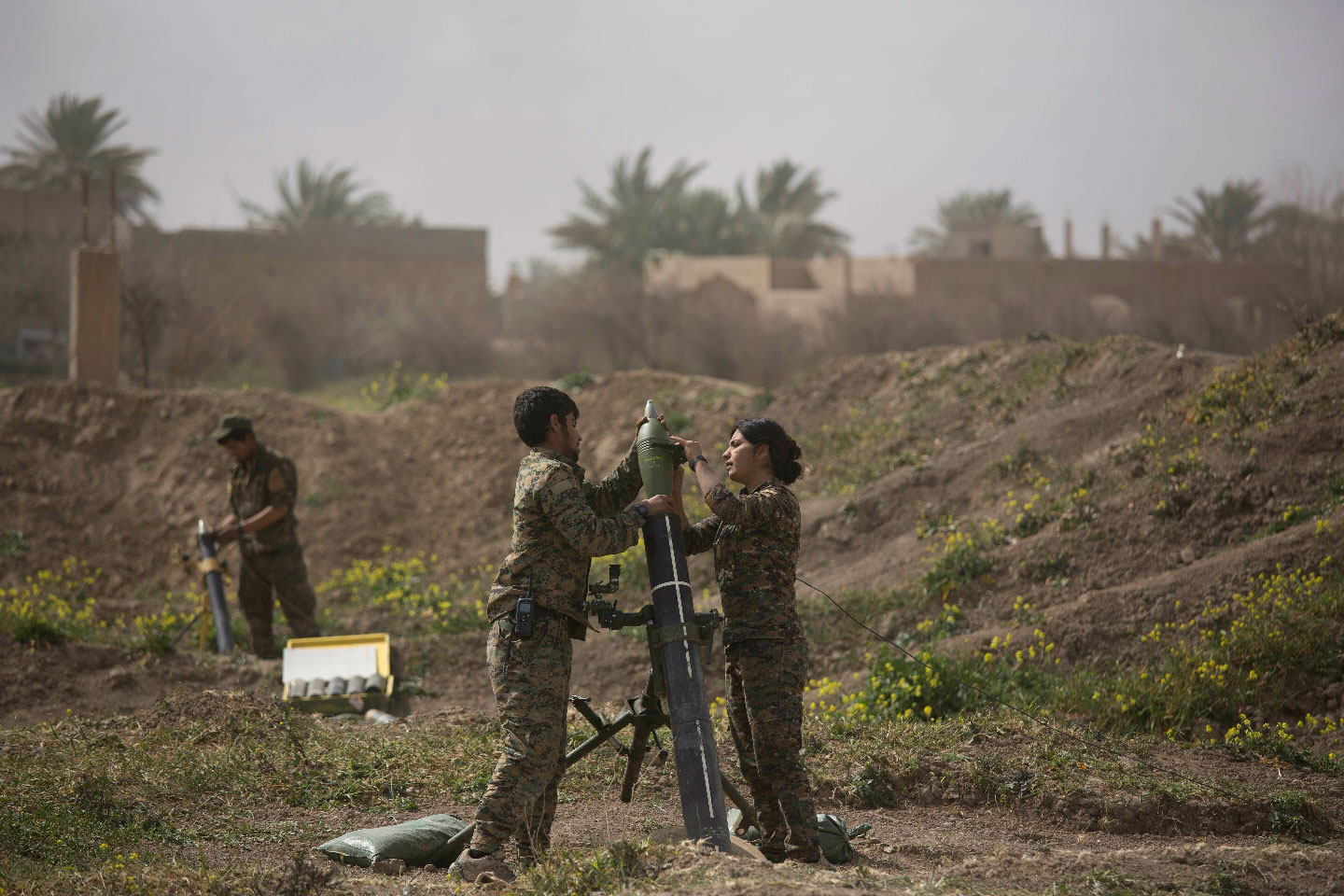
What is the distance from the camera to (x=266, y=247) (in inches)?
1331

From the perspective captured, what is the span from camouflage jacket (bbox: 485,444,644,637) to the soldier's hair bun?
0.57 meters

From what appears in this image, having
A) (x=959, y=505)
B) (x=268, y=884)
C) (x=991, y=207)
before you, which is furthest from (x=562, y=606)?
(x=991, y=207)

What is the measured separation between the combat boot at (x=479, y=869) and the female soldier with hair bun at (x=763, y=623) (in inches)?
42.8

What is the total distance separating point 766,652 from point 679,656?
1.36ft

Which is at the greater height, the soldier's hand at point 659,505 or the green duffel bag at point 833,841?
the soldier's hand at point 659,505

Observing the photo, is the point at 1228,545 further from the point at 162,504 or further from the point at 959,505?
the point at 162,504

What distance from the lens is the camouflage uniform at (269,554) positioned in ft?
31.5

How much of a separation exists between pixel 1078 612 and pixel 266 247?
30.6 metres

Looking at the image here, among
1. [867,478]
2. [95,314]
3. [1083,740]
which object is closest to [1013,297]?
[867,478]

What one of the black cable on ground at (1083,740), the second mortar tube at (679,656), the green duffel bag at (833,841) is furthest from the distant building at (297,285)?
the green duffel bag at (833,841)

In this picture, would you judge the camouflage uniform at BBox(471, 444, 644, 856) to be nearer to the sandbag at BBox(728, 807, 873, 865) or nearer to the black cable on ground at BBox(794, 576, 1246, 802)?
the sandbag at BBox(728, 807, 873, 865)

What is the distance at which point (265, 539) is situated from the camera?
9.59 metres

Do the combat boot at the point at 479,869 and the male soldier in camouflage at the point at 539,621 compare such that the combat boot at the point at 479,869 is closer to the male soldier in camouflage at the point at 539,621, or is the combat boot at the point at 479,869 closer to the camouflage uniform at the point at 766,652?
the male soldier in camouflage at the point at 539,621

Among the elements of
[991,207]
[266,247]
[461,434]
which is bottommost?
[461,434]
